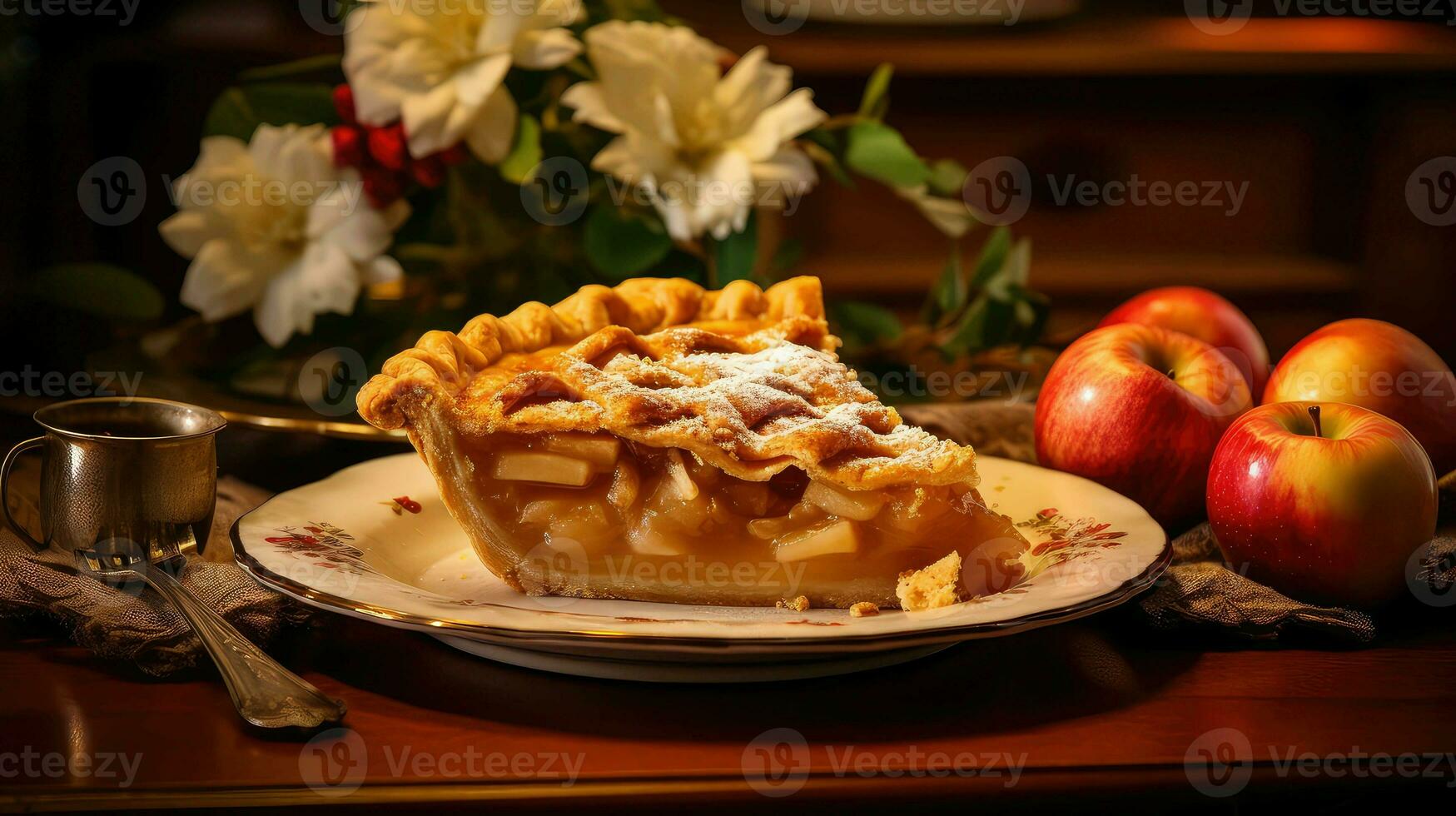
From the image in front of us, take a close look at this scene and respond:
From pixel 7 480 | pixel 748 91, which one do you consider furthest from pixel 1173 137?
pixel 7 480

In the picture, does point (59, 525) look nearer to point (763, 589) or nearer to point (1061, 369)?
point (763, 589)

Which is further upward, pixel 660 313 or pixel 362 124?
pixel 362 124

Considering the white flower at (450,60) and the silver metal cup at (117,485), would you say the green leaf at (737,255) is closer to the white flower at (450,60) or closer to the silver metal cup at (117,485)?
the white flower at (450,60)

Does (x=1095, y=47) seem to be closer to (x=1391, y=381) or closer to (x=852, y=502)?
(x=1391, y=381)

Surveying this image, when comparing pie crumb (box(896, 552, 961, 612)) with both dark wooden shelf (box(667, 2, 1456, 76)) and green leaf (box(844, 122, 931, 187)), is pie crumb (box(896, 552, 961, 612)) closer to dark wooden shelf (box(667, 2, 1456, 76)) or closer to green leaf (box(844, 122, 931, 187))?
green leaf (box(844, 122, 931, 187))

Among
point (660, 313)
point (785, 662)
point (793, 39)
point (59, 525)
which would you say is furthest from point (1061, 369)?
point (793, 39)

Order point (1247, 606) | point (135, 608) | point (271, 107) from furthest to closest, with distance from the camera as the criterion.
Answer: point (271, 107)
point (1247, 606)
point (135, 608)

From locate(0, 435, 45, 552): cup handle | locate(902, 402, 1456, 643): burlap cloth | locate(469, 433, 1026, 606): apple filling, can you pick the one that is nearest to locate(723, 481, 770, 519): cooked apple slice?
locate(469, 433, 1026, 606): apple filling
